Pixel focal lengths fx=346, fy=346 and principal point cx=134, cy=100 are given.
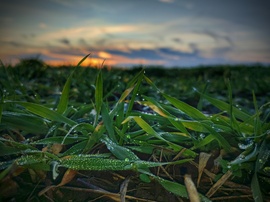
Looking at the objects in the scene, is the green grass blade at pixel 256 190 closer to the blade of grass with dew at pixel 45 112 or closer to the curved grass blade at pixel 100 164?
the curved grass blade at pixel 100 164

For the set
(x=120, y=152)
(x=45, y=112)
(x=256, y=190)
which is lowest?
(x=256, y=190)

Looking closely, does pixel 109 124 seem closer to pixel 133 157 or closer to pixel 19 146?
pixel 133 157

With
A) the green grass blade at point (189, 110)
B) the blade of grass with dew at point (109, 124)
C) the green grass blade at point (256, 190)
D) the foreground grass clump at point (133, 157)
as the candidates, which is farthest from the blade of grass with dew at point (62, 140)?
the green grass blade at point (256, 190)

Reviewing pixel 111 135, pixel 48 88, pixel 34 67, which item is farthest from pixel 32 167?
pixel 34 67

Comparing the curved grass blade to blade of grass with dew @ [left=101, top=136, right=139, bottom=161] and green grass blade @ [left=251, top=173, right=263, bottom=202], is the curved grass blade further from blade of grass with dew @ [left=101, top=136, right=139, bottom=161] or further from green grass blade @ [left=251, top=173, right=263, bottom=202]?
green grass blade @ [left=251, top=173, right=263, bottom=202]

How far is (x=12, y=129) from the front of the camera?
1.55 metres

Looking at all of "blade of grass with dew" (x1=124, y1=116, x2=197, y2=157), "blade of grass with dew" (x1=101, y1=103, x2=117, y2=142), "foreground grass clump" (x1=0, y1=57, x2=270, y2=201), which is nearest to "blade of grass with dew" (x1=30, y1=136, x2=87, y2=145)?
"foreground grass clump" (x1=0, y1=57, x2=270, y2=201)

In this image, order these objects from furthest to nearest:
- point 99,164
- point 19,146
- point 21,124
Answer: point 21,124 → point 19,146 → point 99,164

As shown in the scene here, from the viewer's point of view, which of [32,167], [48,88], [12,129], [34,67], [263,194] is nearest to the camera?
[32,167]

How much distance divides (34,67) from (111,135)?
348 cm

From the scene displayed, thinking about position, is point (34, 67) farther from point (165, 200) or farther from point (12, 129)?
point (165, 200)

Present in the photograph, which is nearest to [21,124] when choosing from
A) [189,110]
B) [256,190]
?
[189,110]

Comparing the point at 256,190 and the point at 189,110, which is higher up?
the point at 189,110

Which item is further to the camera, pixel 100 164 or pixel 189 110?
pixel 189 110
